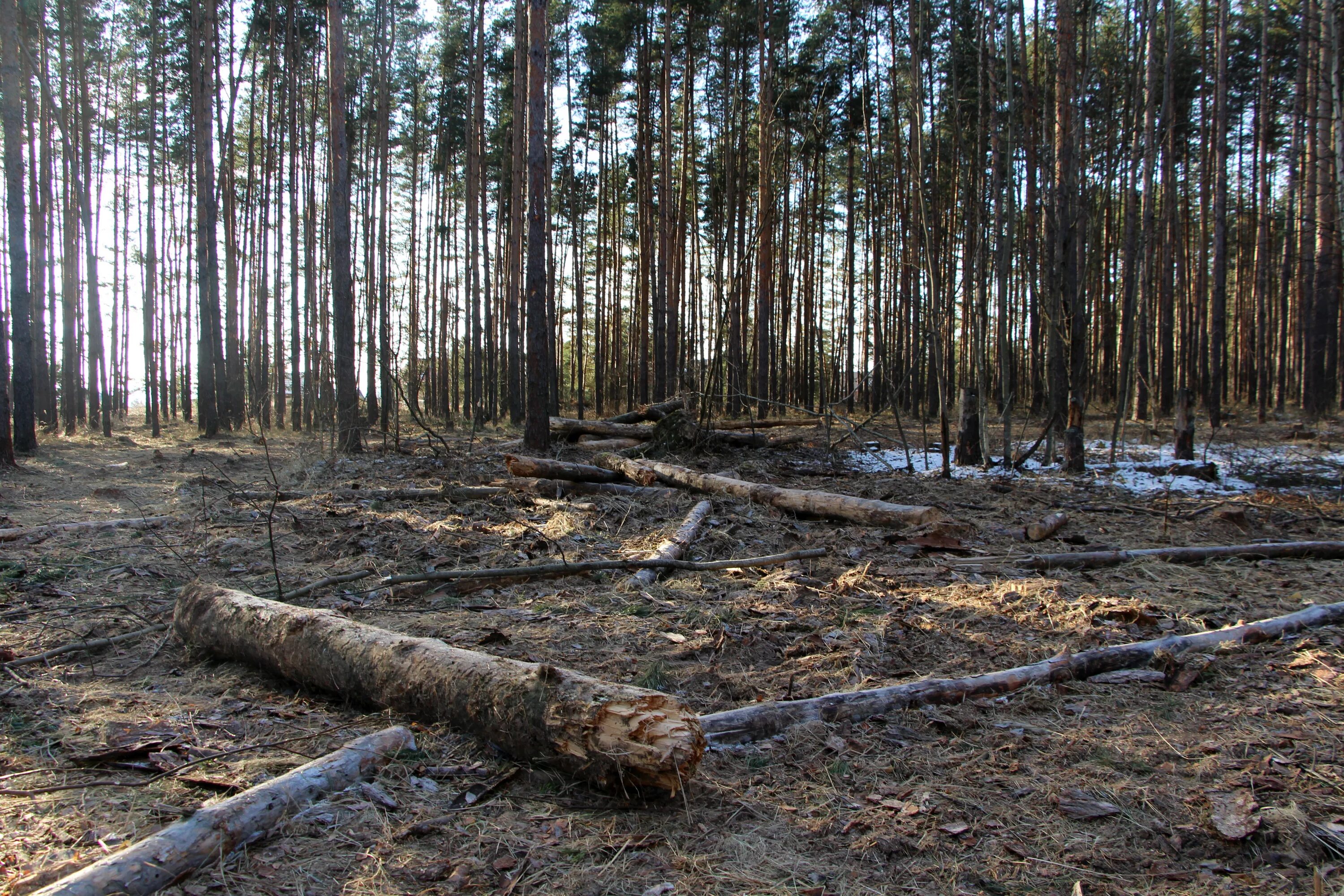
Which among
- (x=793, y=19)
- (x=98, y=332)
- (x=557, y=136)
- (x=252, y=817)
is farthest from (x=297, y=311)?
(x=252, y=817)

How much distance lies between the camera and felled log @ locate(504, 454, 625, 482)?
27.1 ft

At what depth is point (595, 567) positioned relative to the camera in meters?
5.04

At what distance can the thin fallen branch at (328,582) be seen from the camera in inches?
170

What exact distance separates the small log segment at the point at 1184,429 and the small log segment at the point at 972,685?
21.6 ft

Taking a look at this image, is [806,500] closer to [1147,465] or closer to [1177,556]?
[1177,556]

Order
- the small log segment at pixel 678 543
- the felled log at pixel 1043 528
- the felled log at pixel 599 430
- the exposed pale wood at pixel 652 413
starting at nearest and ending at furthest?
the small log segment at pixel 678 543
the felled log at pixel 1043 528
the exposed pale wood at pixel 652 413
the felled log at pixel 599 430

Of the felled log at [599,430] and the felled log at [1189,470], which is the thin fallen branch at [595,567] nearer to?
the felled log at [1189,470]

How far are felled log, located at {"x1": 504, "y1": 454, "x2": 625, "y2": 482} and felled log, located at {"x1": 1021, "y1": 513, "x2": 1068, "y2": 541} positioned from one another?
450 centimetres

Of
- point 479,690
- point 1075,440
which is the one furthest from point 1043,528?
point 479,690

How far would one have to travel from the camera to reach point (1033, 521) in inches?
270

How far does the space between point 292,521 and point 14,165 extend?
860 centimetres

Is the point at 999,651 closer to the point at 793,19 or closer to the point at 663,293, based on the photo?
the point at 663,293

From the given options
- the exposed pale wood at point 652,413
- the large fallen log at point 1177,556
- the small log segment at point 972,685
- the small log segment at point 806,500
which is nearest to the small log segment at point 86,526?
the small log segment at point 806,500

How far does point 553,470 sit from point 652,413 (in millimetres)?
4221
